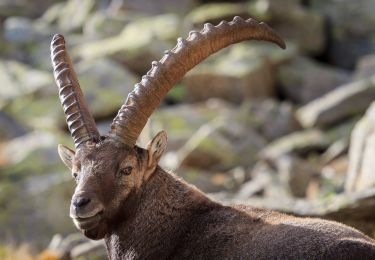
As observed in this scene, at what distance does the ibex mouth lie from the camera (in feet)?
30.2

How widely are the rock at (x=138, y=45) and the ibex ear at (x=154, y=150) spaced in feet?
107

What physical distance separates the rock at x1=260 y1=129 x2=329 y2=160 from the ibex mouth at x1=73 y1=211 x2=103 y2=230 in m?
23.7

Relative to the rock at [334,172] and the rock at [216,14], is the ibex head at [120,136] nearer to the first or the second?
the rock at [334,172]

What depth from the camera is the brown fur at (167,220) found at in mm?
9078

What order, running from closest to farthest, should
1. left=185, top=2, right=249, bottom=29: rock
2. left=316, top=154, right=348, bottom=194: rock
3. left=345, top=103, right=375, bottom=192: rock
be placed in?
left=345, top=103, right=375, bottom=192: rock → left=316, top=154, right=348, bottom=194: rock → left=185, top=2, right=249, bottom=29: rock

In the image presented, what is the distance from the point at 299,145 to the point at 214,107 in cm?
720

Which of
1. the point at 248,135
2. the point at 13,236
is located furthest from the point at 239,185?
A: the point at 13,236

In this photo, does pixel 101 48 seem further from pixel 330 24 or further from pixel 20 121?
pixel 330 24

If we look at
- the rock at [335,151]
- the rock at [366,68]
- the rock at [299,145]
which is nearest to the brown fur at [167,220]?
the rock at [335,151]

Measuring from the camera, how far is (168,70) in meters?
10.4

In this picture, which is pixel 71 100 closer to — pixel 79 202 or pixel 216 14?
pixel 79 202

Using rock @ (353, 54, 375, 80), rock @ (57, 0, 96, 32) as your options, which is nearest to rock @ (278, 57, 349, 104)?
rock @ (353, 54, 375, 80)

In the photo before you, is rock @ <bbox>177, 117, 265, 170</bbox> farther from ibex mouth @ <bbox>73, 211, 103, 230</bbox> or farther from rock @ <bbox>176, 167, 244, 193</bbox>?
ibex mouth @ <bbox>73, 211, 103, 230</bbox>

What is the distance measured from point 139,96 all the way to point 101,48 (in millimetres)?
35652
